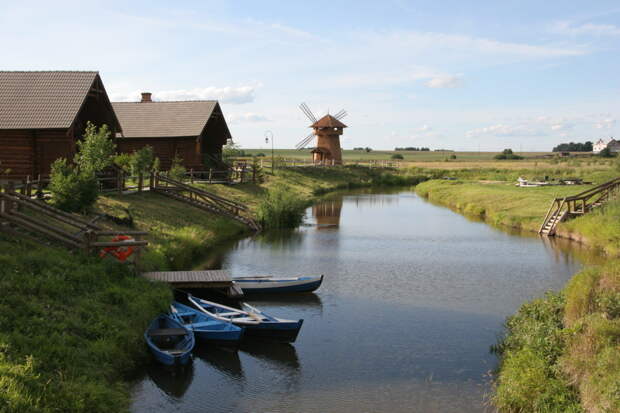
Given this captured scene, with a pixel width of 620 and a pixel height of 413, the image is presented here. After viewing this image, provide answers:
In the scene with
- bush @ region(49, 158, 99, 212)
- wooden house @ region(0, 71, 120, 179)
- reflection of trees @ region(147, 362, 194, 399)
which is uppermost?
wooden house @ region(0, 71, 120, 179)

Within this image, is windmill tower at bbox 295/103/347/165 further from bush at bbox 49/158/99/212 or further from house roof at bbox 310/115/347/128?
bush at bbox 49/158/99/212

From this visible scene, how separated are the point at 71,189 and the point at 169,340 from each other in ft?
38.5

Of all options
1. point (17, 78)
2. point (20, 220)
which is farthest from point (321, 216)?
point (20, 220)

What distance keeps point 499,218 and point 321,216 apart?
1356 cm

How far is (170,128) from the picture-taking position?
164ft

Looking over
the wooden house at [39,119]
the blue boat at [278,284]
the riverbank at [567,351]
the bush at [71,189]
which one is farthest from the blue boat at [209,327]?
the wooden house at [39,119]

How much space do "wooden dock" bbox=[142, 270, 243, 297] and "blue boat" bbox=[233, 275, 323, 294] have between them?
2.65 feet

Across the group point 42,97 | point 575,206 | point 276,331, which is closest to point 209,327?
point 276,331

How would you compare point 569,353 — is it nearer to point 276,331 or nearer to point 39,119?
point 276,331

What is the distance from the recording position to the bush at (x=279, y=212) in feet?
135

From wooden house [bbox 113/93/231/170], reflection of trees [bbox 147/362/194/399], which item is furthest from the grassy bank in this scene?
wooden house [bbox 113/93/231/170]

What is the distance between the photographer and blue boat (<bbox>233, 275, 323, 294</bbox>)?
2252 centimetres

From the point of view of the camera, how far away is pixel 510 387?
43.2 ft

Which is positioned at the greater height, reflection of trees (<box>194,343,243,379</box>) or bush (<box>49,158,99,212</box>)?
bush (<box>49,158,99,212</box>)
